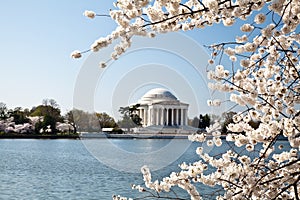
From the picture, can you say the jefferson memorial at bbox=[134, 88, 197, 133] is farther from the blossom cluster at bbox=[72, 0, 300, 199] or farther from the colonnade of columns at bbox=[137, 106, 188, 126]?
the blossom cluster at bbox=[72, 0, 300, 199]

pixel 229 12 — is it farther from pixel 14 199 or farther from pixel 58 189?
pixel 58 189

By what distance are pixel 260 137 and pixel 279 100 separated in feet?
0.81

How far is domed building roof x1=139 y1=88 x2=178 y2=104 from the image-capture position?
2331 inches

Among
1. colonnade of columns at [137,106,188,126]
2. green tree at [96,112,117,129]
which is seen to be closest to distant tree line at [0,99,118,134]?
green tree at [96,112,117,129]

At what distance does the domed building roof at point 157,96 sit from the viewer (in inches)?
2331

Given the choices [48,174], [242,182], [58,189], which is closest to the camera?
[242,182]

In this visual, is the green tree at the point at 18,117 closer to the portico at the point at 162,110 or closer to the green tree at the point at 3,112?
the green tree at the point at 3,112

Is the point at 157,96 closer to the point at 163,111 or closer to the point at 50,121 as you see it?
the point at 163,111

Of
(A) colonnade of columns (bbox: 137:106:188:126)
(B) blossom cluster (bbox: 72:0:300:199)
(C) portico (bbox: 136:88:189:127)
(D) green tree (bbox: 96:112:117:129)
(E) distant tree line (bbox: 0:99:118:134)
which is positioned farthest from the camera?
(C) portico (bbox: 136:88:189:127)

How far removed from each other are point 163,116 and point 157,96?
3.72 m

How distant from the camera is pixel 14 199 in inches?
A: 337

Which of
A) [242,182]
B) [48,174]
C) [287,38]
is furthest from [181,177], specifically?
[48,174]

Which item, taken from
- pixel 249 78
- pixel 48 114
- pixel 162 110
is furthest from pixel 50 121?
pixel 249 78

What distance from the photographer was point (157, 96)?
196 ft
